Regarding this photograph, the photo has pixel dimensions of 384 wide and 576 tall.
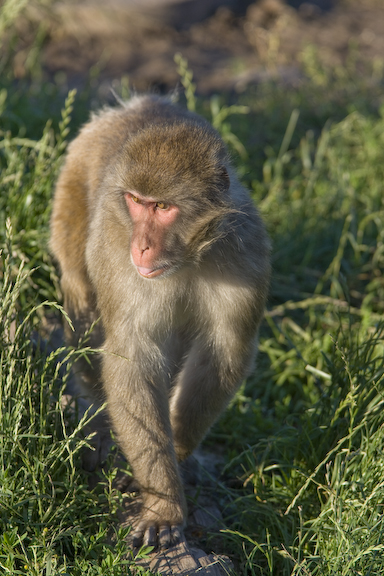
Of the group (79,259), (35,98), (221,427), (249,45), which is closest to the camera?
(79,259)

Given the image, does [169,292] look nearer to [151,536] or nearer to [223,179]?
[223,179]

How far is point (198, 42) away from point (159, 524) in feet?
27.0

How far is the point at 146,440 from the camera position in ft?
10.1

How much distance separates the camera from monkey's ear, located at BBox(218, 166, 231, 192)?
2938 millimetres

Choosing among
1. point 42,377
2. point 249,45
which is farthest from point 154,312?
point 249,45

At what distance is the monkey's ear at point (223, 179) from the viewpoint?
2.94m

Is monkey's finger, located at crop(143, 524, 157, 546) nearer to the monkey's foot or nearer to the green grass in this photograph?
the monkey's foot

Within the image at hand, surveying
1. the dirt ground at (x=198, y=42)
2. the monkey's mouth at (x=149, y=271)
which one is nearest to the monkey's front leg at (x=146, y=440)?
the monkey's mouth at (x=149, y=271)

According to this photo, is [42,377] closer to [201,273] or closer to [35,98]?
[201,273]

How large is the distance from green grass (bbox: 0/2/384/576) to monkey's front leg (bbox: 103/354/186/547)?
16 cm

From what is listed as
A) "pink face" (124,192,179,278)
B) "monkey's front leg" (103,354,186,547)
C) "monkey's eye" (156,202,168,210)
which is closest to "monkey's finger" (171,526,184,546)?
"monkey's front leg" (103,354,186,547)

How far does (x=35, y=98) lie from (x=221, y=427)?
419cm

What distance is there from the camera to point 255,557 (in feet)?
10.3

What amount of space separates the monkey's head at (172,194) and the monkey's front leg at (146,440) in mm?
537
